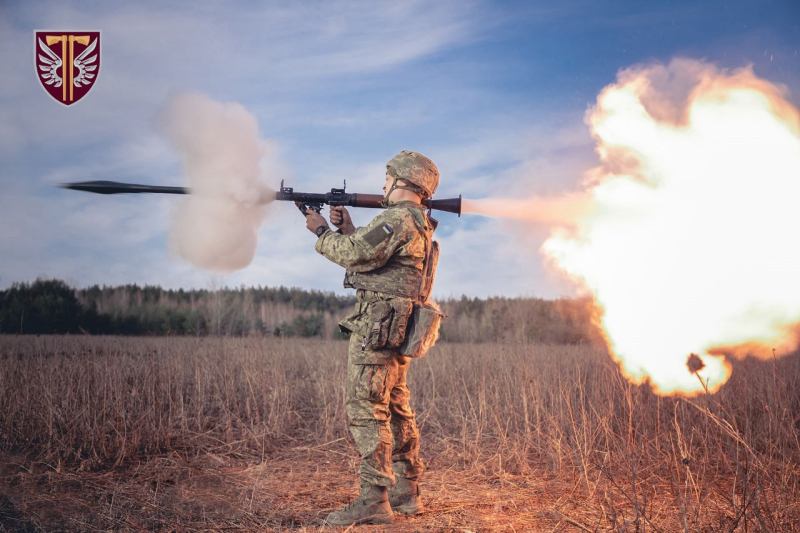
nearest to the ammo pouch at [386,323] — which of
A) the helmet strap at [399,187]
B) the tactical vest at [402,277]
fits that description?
the tactical vest at [402,277]

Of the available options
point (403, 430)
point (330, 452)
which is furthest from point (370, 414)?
point (330, 452)

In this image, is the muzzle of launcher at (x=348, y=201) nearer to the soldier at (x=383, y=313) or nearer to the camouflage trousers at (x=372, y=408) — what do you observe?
the soldier at (x=383, y=313)

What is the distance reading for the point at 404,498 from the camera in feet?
15.0

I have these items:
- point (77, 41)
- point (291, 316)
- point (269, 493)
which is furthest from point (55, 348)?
point (291, 316)

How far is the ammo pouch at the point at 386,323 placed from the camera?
13.4 feet

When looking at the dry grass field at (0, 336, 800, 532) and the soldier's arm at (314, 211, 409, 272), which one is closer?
the soldier's arm at (314, 211, 409, 272)

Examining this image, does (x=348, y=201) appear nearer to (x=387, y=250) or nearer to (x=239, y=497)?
(x=387, y=250)

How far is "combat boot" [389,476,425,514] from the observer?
455 cm

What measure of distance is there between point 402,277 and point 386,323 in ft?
1.23

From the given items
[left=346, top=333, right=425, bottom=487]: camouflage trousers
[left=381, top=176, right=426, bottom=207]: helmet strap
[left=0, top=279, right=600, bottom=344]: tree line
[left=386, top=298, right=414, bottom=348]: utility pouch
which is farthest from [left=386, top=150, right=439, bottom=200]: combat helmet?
[left=0, top=279, right=600, bottom=344]: tree line

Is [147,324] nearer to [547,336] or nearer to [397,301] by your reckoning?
[547,336]

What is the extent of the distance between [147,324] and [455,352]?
10891mm

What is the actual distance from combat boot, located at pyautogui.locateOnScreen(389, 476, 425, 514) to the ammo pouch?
121cm

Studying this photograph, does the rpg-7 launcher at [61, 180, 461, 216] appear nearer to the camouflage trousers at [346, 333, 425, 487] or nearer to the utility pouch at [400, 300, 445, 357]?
the utility pouch at [400, 300, 445, 357]
